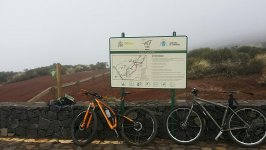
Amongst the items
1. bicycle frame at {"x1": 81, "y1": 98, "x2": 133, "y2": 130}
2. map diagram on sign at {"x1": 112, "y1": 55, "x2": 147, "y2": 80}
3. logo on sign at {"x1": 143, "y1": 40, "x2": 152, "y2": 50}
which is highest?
logo on sign at {"x1": 143, "y1": 40, "x2": 152, "y2": 50}

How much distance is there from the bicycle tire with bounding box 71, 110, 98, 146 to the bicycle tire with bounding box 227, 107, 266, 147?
245 centimetres

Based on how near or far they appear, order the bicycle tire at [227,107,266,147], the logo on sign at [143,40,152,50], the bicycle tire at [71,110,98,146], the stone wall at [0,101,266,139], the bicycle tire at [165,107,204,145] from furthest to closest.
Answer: the stone wall at [0,101,266,139] → the logo on sign at [143,40,152,50] → the bicycle tire at [71,110,98,146] → the bicycle tire at [165,107,204,145] → the bicycle tire at [227,107,266,147]

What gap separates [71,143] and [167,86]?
213 cm

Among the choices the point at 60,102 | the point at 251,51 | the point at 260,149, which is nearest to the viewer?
the point at 260,149

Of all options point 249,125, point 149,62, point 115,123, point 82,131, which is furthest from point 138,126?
point 249,125

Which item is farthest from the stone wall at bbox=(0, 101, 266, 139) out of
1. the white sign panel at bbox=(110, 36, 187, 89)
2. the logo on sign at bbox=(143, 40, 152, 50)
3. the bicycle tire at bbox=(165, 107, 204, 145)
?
the logo on sign at bbox=(143, 40, 152, 50)

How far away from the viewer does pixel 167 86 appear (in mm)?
6570

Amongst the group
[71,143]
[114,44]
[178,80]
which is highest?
[114,44]

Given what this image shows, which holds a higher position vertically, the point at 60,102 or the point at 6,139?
the point at 60,102

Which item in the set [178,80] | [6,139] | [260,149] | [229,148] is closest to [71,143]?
[6,139]

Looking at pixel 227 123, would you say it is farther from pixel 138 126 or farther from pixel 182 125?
pixel 138 126

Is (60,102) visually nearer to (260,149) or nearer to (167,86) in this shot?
(167,86)

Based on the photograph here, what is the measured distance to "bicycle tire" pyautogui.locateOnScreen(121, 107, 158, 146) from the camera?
21.1 ft

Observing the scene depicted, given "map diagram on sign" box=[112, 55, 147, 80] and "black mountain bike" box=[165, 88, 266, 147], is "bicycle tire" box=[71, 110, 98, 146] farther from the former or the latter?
"black mountain bike" box=[165, 88, 266, 147]
